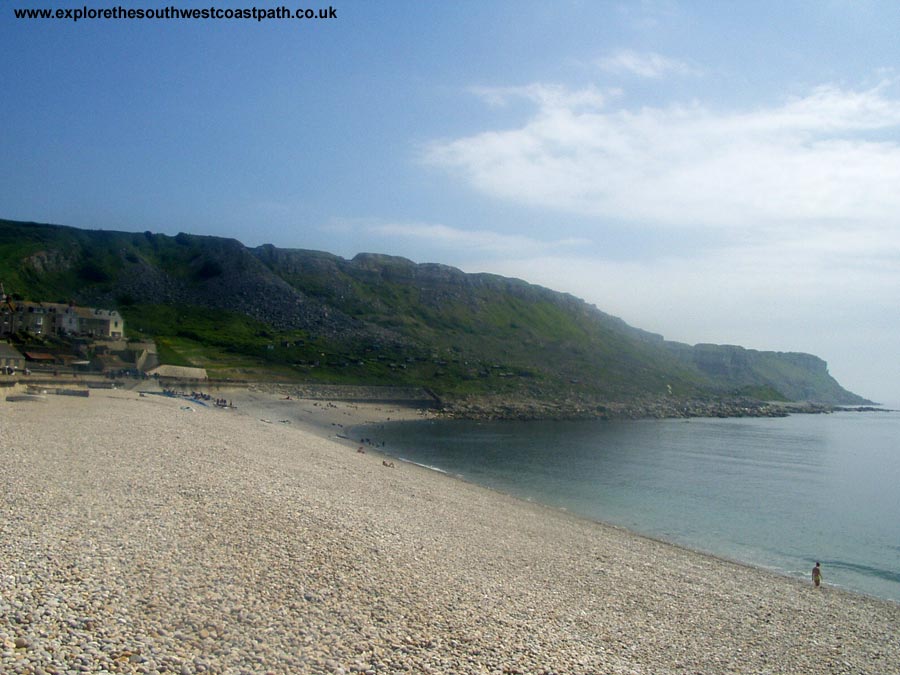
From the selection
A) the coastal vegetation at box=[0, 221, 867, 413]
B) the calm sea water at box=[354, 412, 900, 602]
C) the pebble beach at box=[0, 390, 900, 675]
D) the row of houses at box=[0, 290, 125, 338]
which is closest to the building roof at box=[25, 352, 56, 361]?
the row of houses at box=[0, 290, 125, 338]

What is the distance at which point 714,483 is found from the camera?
46094mm

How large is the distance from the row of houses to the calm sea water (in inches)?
1864

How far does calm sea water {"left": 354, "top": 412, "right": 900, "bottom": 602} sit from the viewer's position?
→ 28547mm

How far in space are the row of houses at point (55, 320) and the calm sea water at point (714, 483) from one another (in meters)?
47.3

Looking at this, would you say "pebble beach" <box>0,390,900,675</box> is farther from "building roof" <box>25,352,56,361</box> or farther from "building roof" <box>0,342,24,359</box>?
"building roof" <box>25,352,56,361</box>

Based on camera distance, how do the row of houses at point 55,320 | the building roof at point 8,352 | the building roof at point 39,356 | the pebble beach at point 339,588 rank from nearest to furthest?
the pebble beach at point 339,588 → the building roof at point 8,352 → the building roof at point 39,356 → the row of houses at point 55,320

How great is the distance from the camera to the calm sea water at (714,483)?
2855 centimetres

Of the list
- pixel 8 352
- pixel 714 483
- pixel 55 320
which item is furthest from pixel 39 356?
pixel 714 483

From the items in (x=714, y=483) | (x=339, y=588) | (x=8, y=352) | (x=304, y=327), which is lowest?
(x=714, y=483)

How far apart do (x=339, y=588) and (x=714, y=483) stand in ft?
129

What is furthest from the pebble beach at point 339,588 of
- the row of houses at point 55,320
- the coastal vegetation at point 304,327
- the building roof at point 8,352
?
the coastal vegetation at point 304,327

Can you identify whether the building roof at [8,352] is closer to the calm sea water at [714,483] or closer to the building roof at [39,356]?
the building roof at [39,356]

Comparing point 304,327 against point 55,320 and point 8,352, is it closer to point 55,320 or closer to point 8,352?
point 55,320

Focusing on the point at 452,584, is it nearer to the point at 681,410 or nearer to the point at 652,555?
the point at 652,555
